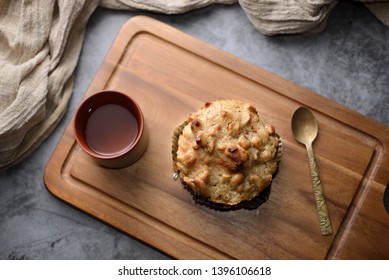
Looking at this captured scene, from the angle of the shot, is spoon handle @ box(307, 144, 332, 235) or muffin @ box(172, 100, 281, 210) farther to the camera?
spoon handle @ box(307, 144, 332, 235)

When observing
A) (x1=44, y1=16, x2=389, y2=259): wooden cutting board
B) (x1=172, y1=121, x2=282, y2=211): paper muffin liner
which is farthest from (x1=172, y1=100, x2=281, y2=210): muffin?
(x1=44, y1=16, x2=389, y2=259): wooden cutting board

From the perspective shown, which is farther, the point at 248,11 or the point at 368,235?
the point at 248,11

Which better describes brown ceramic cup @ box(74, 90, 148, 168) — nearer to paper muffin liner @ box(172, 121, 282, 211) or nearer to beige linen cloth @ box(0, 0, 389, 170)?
paper muffin liner @ box(172, 121, 282, 211)

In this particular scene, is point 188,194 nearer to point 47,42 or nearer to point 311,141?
point 311,141
